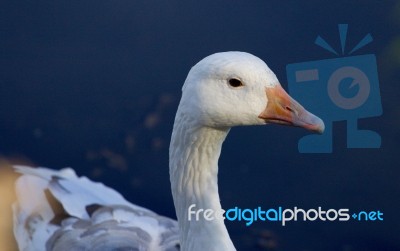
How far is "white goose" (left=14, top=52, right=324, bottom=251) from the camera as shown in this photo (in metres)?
1.70

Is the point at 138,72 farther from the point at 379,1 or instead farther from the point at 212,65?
the point at 379,1

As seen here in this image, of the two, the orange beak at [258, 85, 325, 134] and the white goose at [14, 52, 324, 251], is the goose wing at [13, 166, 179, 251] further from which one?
the orange beak at [258, 85, 325, 134]

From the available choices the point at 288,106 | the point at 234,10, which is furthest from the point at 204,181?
the point at 234,10

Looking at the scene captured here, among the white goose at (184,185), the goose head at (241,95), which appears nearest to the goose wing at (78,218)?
the white goose at (184,185)

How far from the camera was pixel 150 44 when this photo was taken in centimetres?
215

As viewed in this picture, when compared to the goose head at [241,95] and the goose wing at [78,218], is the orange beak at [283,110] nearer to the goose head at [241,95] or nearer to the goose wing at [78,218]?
the goose head at [241,95]

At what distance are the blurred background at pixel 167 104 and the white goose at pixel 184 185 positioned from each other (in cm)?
6

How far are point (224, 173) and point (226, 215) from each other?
14 centimetres

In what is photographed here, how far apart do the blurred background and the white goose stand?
0.06 meters

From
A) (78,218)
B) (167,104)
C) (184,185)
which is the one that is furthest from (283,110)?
(78,218)

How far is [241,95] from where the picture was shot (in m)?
1.71

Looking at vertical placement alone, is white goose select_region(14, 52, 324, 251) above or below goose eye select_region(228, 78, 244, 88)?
below

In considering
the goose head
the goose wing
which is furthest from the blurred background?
the goose head

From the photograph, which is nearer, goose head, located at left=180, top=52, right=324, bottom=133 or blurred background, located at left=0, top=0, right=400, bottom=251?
goose head, located at left=180, top=52, right=324, bottom=133
